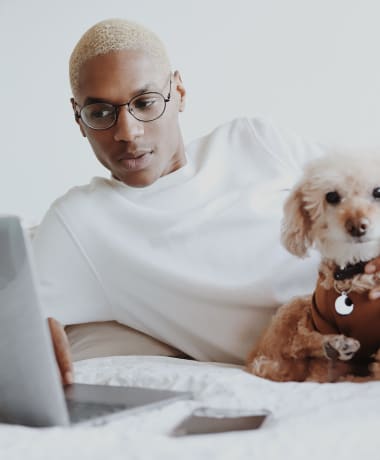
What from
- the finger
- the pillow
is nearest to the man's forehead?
the pillow

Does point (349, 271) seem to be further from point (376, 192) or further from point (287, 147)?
point (287, 147)

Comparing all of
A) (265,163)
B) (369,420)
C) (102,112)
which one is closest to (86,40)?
(102,112)

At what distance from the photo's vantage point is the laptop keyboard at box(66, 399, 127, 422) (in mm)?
931

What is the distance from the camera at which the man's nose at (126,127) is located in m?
1.60

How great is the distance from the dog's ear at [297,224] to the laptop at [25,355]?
494mm

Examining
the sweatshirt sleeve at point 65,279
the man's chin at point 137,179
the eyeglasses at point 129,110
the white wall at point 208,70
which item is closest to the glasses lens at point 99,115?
the eyeglasses at point 129,110

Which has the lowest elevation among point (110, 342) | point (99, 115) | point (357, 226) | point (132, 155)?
point (110, 342)

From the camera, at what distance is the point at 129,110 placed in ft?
5.29

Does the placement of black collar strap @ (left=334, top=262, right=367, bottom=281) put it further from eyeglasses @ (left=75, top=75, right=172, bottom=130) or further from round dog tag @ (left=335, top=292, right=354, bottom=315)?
eyeglasses @ (left=75, top=75, right=172, bottom=130)

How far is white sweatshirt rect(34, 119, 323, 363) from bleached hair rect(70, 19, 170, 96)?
1.02 ft

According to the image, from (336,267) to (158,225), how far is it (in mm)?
564

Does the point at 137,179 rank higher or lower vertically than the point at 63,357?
higher

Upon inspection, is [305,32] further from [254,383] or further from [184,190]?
[254,383]

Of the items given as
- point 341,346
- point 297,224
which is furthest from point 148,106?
point 341,346
